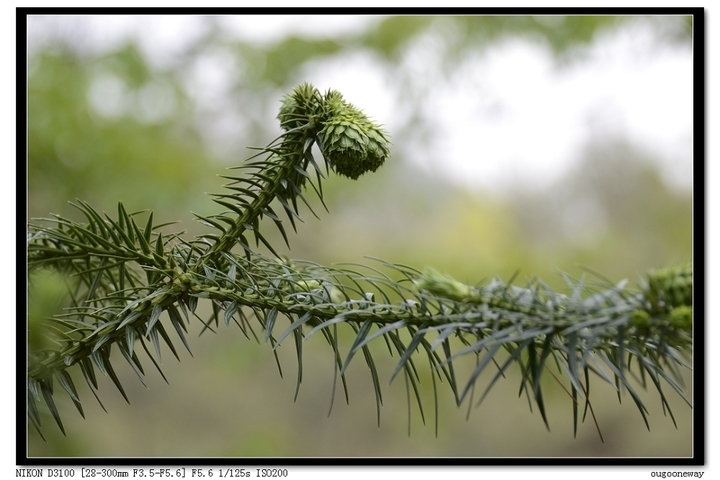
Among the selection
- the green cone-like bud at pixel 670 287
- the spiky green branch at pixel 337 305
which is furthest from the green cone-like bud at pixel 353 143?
the green cone-like bud at pixel 670 287

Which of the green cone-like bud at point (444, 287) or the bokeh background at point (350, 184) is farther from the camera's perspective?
the bokeh background at point (350, 184)

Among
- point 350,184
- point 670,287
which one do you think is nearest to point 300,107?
point 670,287

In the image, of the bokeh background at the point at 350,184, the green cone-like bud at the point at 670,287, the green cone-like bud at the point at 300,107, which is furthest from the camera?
the bokeh background at the point at 350,184

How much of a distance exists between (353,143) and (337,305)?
7 cm

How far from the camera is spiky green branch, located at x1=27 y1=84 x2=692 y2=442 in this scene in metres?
0.19

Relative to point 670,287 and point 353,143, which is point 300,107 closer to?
point 353,143

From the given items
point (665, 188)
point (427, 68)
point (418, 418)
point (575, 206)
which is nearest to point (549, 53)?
point (427, 68)

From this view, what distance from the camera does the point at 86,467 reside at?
44 cm

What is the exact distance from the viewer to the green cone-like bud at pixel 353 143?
254mm

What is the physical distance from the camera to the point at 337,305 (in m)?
0.24

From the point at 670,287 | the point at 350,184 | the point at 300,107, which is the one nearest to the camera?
the point at 670,287

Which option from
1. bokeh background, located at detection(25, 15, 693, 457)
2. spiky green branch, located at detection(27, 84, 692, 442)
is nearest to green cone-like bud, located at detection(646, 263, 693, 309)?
spiky green branch, located at detection(27, 84, 692, 442)

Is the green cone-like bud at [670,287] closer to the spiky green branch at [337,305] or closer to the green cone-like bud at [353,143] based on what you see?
the spiky green branch at [337,305]

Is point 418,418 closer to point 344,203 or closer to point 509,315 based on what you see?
point 344,203
